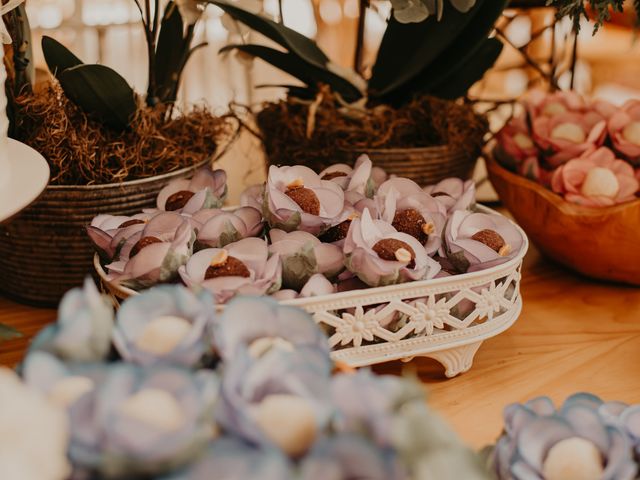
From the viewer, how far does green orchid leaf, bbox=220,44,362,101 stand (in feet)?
2.44

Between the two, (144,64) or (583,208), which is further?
→ (144,64)

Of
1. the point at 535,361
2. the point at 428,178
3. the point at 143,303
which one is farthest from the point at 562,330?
the point at 143,303

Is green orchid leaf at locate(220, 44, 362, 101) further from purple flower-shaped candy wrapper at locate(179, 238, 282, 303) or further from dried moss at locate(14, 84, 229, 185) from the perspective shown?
purple flower-shaped candy wrapper at locate(179, 238, 282, 303)

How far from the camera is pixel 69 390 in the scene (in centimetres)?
32

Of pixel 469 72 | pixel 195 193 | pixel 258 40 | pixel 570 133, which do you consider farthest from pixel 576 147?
pixel 258 40

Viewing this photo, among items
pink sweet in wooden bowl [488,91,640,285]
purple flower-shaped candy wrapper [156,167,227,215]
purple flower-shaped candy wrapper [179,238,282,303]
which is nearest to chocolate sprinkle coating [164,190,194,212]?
purple flower-shaped candy wrapper [156,167,227,215]

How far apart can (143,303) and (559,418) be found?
22 cm

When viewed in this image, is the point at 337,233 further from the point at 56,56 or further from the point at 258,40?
the point at 258,40

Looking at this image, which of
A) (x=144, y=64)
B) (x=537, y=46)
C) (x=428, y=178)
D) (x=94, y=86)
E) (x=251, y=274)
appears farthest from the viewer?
(x=537, y=46)

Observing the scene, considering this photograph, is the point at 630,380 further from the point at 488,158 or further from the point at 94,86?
the point at 94,86

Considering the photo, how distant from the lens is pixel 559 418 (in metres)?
0.39

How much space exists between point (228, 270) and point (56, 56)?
28 cm

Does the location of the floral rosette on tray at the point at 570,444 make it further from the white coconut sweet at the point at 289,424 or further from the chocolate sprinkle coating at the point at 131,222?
the chocolate sprinkle coating at the point at 131,222

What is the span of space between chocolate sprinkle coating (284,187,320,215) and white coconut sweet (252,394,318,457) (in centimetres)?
25
